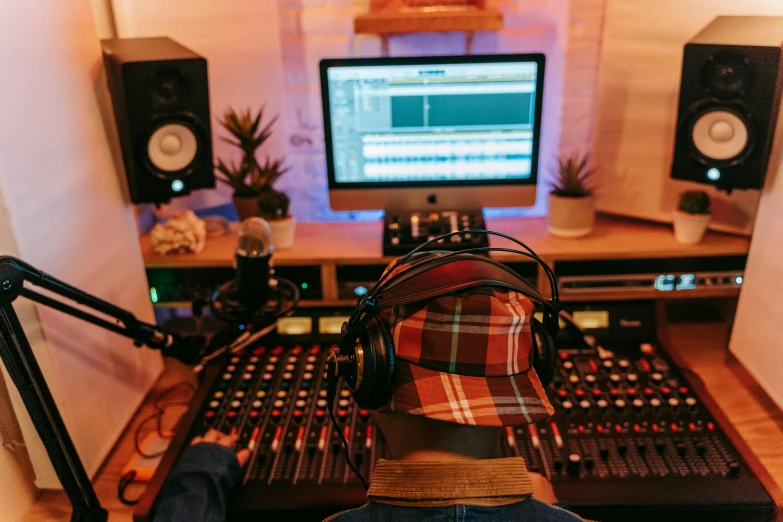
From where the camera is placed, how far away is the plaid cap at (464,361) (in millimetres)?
742

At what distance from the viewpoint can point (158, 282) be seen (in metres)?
1.57

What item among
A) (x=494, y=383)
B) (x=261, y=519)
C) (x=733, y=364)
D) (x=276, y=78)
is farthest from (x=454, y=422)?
(x=276, y=78)

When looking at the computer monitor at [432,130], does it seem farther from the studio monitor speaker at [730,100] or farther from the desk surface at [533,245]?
the studio monitor speaker at [730,100]

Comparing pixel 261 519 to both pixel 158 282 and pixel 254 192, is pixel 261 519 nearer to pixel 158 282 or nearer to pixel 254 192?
pixel 158 282

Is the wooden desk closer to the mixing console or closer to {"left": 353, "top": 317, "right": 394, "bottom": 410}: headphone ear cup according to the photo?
the mixing console

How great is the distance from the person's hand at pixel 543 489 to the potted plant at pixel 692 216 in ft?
2.62

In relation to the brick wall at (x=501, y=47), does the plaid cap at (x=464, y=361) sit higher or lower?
lower

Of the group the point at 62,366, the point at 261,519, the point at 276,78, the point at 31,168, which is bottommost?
the point at 261,519

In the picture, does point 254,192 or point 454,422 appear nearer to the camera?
point 454,422

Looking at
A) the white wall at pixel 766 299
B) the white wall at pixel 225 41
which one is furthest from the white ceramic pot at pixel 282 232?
the white wall at pixel 766 299

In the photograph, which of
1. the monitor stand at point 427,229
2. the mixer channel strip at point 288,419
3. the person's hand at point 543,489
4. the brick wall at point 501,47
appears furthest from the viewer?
the brick wall at point 501,47

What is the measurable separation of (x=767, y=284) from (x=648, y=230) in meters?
0.35

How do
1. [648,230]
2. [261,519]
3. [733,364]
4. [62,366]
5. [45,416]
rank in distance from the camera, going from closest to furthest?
[45,416] → [261,519] → [62,366] → [733,364] → [648,230]

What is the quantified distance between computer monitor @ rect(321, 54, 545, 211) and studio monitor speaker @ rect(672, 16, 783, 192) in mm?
346
